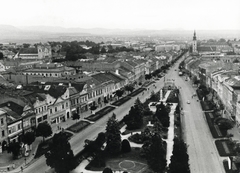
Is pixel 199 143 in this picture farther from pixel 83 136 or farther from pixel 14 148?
pixel 14 148

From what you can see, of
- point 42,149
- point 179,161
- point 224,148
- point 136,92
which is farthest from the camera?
point 136,92

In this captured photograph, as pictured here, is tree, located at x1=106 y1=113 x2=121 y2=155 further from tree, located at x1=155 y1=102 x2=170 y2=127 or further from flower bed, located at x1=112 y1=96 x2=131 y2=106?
flower bed, located at x1=112 y1=96 x2=131 y2=106

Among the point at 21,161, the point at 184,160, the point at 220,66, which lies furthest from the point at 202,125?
the point at 220,66

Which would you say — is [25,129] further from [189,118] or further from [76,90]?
[189,118]

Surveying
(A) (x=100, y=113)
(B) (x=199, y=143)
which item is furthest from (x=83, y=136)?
(B) (x=199, y=143)

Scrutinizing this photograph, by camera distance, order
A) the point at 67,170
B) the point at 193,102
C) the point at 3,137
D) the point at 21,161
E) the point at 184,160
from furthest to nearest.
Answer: the point at 193,102
the point at 3,137
the point at 21,161
the point at 67,170
the point at 184,160

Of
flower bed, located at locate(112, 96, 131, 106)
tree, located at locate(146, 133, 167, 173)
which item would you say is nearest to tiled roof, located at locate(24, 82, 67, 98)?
flower bed, located at locate(112, 96, 131, 106)
